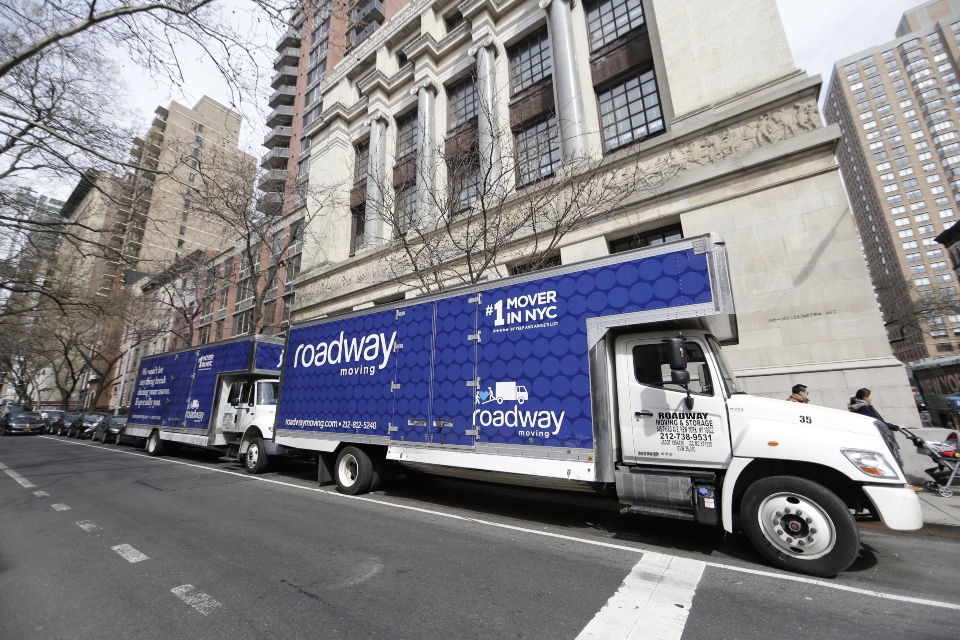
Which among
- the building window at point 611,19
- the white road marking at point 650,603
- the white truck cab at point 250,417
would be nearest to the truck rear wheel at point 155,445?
the white truck cab at point 250,417

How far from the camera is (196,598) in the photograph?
3.43 m

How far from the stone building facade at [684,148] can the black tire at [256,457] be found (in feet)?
27.5

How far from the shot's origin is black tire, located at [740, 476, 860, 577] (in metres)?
3.91

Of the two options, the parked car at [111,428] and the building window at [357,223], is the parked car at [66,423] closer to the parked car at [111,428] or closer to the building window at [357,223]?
the parked car at [111,428]

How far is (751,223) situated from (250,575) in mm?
13072

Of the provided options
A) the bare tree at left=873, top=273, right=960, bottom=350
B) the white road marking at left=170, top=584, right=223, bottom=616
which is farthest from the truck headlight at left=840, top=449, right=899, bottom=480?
the bare tree at left=873, top=273, right=960, bottom=350

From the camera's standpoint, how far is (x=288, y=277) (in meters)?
33.9

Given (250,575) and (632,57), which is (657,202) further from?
(250,575)

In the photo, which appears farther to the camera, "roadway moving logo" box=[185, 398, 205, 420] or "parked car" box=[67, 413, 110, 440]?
"parked car" box=[67, 413, 110, 440]

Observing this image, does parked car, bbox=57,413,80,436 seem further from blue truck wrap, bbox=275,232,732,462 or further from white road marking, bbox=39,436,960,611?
blue truck wrap, bbox=275,232,732,462

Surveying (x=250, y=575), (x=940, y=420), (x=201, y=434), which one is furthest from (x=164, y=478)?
(x=940, y=420)

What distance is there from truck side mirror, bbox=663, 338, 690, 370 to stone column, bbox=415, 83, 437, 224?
14.0 meters

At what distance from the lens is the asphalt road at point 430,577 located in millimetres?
3004

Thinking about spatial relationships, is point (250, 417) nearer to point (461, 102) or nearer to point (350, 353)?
point (350, 353)
